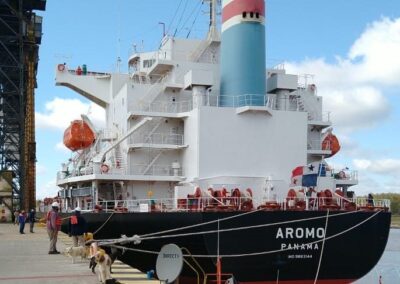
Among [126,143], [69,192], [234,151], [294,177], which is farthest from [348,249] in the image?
[69,192]

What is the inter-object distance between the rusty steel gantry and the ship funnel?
77.8 feet

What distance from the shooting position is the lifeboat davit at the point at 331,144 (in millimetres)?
22234

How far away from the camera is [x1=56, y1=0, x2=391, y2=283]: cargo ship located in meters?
15.4

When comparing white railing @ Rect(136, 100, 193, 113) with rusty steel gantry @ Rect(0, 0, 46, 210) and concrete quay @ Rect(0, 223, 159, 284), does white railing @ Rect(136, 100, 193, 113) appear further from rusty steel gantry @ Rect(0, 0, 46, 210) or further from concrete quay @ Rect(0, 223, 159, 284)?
rusty steel gantry @ Rect(0, 0, 46, 210)

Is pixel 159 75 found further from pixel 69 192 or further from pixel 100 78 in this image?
pixel 69 192

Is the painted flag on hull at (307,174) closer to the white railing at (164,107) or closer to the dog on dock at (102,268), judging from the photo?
the white railing at (164,107)

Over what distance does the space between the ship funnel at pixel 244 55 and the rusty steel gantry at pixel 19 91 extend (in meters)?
23.7

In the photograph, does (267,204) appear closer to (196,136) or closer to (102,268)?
(196,136)

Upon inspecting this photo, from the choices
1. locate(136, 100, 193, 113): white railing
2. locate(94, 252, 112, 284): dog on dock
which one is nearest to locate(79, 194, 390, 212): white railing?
locate(136, 100, 193, 113): white railing

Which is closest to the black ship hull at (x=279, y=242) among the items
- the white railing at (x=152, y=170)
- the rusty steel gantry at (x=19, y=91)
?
the white railing at (x=152, y=170)

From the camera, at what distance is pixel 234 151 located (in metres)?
18.4

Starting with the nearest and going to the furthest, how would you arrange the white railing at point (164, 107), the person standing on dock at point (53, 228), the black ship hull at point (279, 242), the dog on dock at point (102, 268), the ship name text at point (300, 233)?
1. the dog on dock at point (102, 268)
2. the person standing on dock at point (53, 228)
3. the black ship hull at point (279, 242)
4. the ship name text at point (300, 233)
5. the white railing at point (164, 107)

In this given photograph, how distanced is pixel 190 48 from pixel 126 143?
4.96 m

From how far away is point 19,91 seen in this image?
4050 cm
